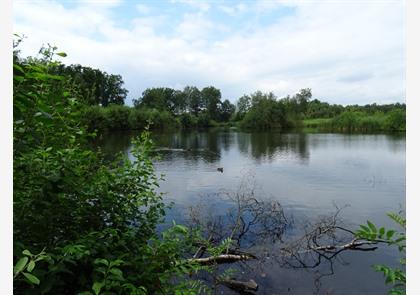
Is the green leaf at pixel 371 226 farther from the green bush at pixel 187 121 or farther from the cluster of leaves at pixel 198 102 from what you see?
the cluster of leaves at pixel 198 102

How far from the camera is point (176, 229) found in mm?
2777

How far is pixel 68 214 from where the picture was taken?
8.83 ft

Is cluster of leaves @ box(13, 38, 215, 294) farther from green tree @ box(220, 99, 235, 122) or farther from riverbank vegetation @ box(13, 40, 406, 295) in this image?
green tree @ box(220, 99, 235, 122)

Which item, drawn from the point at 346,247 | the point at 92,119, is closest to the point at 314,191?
the point at 346,247

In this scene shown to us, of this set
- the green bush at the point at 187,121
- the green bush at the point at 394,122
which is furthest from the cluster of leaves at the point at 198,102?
the green bush at the point at 394,122

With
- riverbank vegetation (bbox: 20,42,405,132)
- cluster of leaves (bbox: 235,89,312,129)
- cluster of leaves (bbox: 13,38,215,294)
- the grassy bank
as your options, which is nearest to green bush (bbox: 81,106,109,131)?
cluster of leaves (bbox: 13,38,215,294)

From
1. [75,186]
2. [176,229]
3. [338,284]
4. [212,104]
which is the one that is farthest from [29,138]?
[212,104]

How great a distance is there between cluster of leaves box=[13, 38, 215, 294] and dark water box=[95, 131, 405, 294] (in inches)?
65.7

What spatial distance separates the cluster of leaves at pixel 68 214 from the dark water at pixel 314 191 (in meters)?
1.67

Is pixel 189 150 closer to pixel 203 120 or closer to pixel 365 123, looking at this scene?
pixel 365 123

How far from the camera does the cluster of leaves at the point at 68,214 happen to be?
1.81 m

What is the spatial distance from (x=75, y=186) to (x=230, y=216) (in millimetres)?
12059
